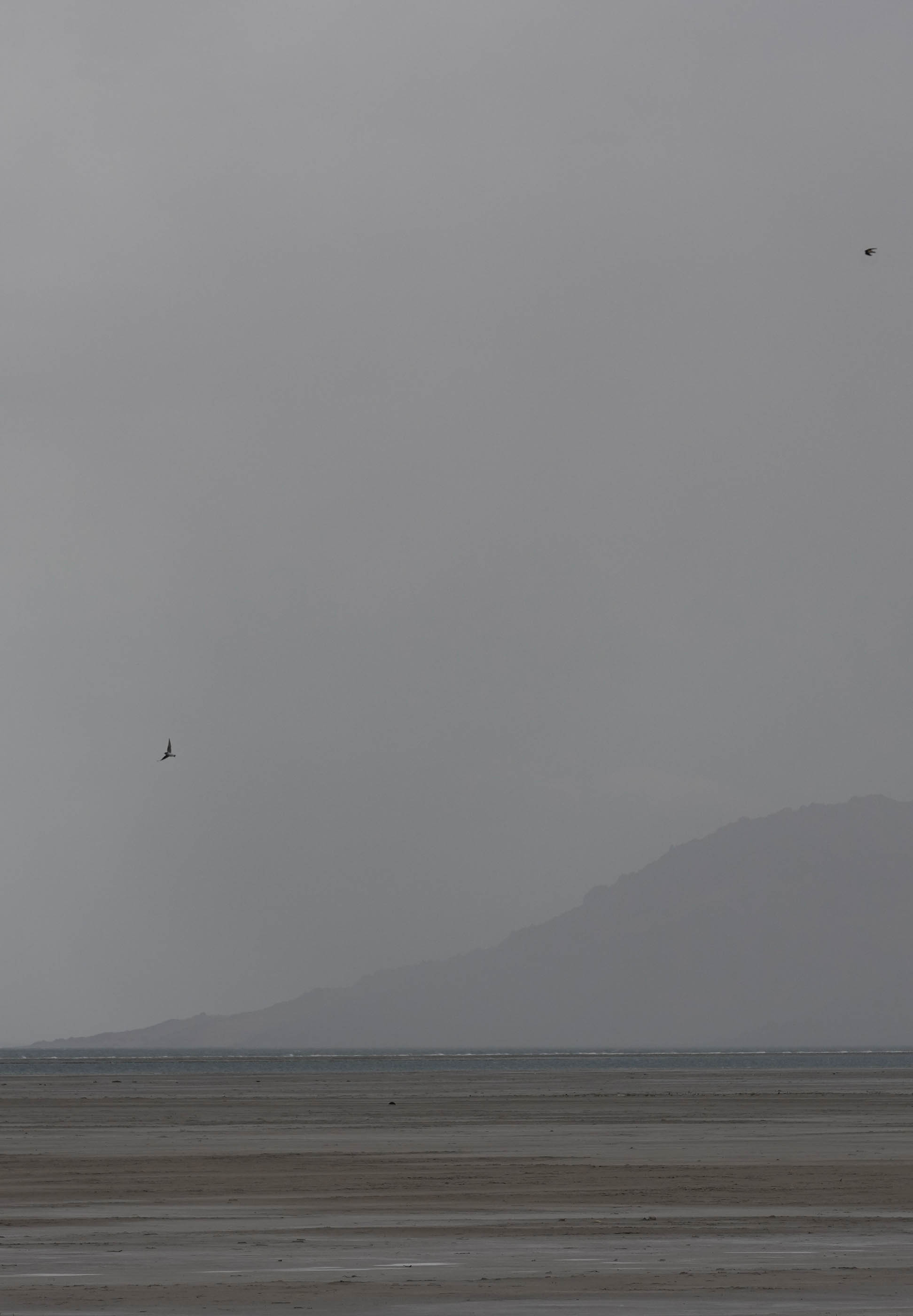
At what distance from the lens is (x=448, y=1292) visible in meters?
27.6

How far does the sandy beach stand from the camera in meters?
27.6

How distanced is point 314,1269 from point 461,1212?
9.89m

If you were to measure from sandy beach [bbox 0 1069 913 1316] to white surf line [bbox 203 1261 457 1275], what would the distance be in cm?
7

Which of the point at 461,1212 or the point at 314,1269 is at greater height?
the point at 314,1269

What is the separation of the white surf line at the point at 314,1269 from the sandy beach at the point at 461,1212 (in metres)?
0.07

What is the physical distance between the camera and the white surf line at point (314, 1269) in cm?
2978

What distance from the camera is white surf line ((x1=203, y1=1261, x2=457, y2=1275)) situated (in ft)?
97.7

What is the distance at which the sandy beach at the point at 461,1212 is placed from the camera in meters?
27.6

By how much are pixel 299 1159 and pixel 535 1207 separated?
17235mm

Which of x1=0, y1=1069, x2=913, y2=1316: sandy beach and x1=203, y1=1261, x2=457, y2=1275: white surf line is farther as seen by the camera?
x1=203, y1=1261, x2=457, y2=1275: white surf line

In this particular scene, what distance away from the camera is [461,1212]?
4000 centimetres

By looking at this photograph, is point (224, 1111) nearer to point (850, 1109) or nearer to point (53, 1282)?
point (850, 1109)

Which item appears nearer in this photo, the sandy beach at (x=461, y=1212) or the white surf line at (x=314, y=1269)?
the sandy beach at (x=461, y=1212)

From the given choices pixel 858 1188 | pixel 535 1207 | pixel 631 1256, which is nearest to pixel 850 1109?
pixel 858 1188
